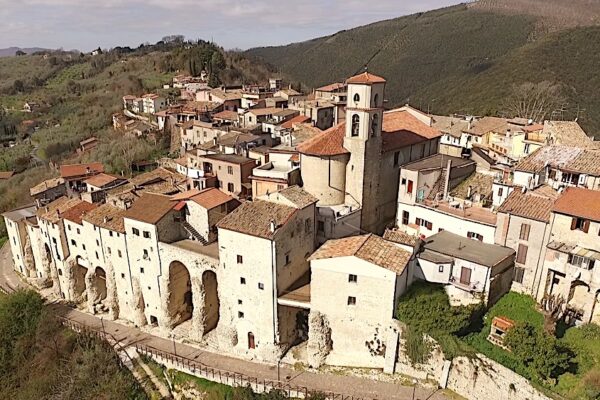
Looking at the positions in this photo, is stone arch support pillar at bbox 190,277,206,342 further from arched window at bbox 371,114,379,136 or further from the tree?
the tree

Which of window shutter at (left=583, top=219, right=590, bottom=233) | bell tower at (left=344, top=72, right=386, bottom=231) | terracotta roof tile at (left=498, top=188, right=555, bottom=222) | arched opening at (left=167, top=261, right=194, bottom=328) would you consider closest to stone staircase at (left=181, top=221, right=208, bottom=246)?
arched opening at (left=167, top=261, right=194, bottom=328)

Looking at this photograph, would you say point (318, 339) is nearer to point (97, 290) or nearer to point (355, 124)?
point (355, 124)

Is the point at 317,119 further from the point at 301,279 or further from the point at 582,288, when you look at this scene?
the point at 582,288

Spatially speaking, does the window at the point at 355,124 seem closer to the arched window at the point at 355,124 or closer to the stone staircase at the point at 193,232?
the arched window at the point at 355,124

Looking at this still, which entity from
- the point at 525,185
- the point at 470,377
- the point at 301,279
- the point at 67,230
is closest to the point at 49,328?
the point at 67,230

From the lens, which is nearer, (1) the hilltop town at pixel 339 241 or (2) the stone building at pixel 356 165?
(1) the hilltop town at pixel 339 241

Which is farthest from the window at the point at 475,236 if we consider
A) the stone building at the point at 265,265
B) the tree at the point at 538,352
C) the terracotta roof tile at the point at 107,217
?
the terracotta roof tile at the point at 107,217
